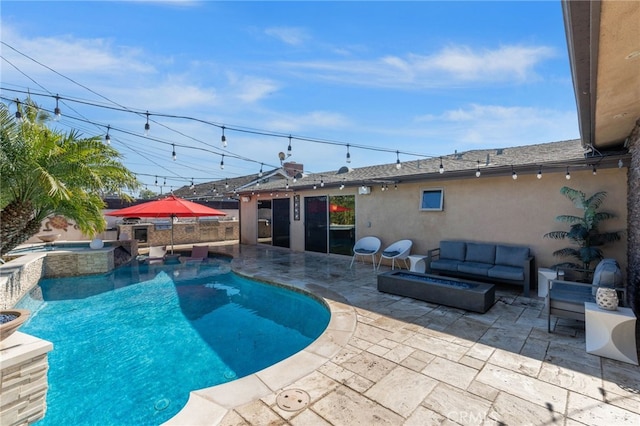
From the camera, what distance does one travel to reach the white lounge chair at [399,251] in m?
7.96

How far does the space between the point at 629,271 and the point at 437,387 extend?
5095 mm

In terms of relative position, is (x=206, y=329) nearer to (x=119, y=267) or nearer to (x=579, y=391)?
(x=579, y=391)

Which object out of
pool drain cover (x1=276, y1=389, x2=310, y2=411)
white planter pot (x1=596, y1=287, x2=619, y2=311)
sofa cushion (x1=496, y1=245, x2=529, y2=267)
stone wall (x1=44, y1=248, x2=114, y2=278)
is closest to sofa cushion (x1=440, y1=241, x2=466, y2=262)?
sofa cushion (x1=496, y1=245, x2=529, y2=267)

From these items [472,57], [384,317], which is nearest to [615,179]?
[472,57]

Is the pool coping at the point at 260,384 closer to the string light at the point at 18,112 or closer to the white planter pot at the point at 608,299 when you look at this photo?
the white planter pot at the point at 608,299

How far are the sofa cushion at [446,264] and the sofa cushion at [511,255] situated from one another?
34.9 inches

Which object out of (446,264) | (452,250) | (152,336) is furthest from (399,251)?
(152,336)

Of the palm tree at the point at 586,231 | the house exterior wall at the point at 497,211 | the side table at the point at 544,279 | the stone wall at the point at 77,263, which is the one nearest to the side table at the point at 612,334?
the side table at the point at 544,279

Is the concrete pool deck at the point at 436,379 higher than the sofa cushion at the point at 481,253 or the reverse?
the reverse

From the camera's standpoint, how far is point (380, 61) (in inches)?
266

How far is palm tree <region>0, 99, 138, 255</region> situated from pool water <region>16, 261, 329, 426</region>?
1.99 m

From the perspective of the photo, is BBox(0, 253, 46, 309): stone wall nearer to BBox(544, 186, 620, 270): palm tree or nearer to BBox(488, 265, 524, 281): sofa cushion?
BBox(488, 265, 524, 281): sofa cushion

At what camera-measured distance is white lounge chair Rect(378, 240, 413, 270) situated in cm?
796

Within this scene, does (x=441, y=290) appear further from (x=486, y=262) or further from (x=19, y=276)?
(x=19, y=276)
